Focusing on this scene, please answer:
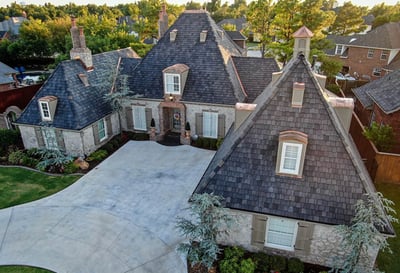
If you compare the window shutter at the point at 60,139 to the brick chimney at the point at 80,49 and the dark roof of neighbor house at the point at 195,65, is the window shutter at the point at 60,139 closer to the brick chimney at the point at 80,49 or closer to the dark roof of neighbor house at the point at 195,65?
the brick chimney at the point at 80,49

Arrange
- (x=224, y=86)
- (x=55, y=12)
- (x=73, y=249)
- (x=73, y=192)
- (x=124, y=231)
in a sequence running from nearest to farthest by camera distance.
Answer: (x=73, y=249)
(x=124, y=231)
(x=73, y=192)
(x=224, y=86)
(x=55, y=12)

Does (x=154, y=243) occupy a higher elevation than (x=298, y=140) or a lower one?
lower

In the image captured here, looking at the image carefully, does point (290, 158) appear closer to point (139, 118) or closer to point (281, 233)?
point (281, 233)

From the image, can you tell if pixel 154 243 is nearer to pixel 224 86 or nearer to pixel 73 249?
pixel 73 249

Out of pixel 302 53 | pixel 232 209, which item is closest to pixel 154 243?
pixel 232 209

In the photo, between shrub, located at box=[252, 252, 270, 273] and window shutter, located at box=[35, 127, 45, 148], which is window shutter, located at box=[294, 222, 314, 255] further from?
window shutter, located at box=[35, 127, 45, 148]

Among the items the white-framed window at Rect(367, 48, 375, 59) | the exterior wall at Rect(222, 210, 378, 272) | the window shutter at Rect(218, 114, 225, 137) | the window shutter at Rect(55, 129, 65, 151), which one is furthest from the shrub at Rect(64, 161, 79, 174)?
the white-framed window at Rect(367, 48, 375, 59)

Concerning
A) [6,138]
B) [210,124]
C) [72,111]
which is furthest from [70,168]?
[210,124]
